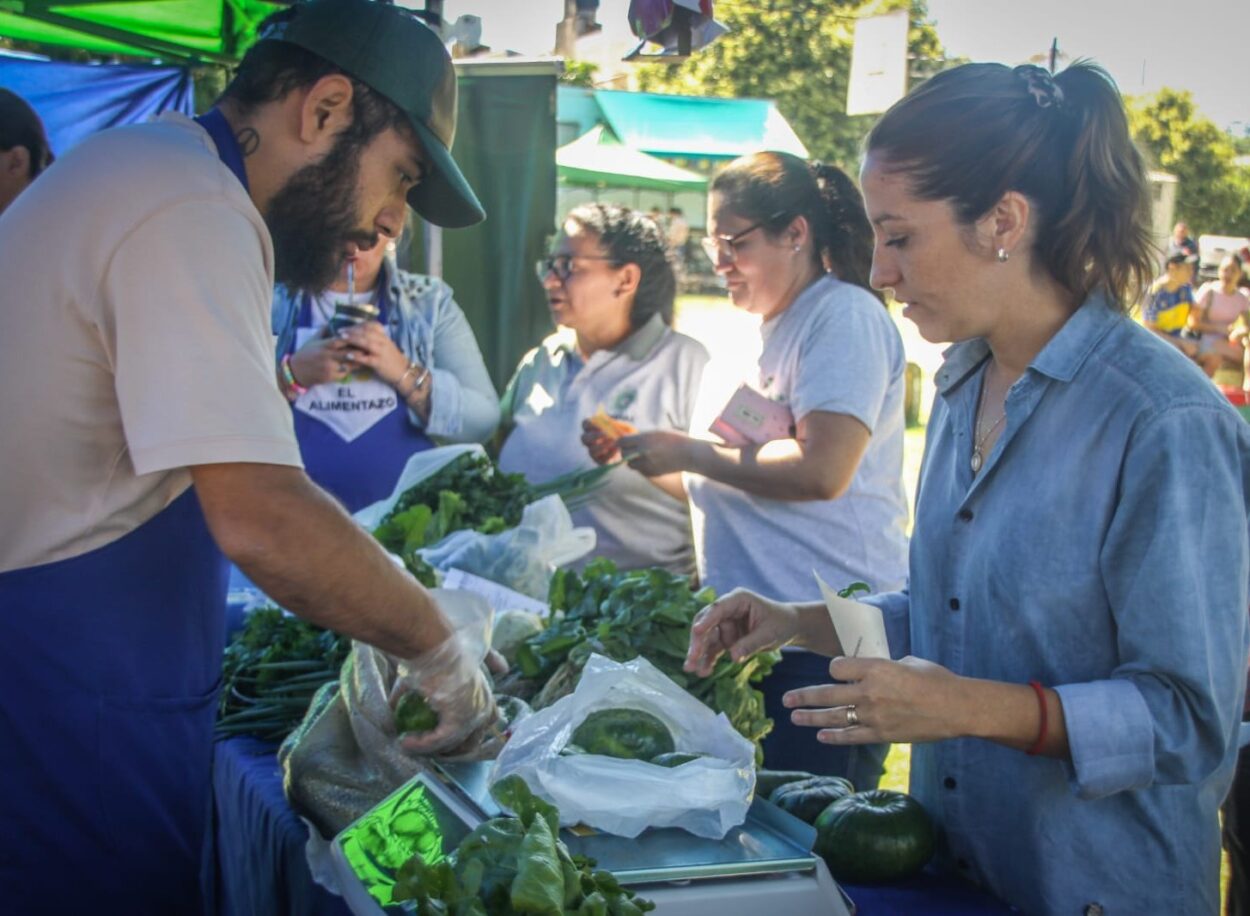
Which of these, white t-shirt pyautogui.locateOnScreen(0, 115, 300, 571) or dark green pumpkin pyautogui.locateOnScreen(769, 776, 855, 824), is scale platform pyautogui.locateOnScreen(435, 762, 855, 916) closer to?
dark green pumpkin pyautogui.locateOnScreen(769, 776, 855, 824)

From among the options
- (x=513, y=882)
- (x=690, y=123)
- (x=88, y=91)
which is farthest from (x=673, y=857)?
(x=690, y=123)

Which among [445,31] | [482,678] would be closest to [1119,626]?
[482,678]

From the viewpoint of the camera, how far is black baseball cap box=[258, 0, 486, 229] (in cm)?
185

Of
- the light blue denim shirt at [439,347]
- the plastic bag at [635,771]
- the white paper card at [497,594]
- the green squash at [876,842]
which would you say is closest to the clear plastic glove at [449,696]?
the plastic bag at [635,771]

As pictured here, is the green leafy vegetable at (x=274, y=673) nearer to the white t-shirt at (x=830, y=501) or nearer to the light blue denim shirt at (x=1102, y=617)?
the white t-shirt at (x=830, y=501)

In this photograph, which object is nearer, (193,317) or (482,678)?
(193,317)

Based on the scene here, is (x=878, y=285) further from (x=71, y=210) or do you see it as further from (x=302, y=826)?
(x=302, y=826)

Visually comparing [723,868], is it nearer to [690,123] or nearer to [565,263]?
[565,263]

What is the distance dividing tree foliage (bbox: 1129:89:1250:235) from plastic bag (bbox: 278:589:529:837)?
31.9 metres

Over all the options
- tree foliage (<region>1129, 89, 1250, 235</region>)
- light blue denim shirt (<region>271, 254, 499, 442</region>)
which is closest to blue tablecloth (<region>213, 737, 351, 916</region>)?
light blue denim shirt (<region>271, 254, 499, 442</region>)

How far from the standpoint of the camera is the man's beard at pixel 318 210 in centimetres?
184

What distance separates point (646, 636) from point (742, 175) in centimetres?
155

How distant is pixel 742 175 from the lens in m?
3.39

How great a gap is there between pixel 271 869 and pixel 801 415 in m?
1.73
